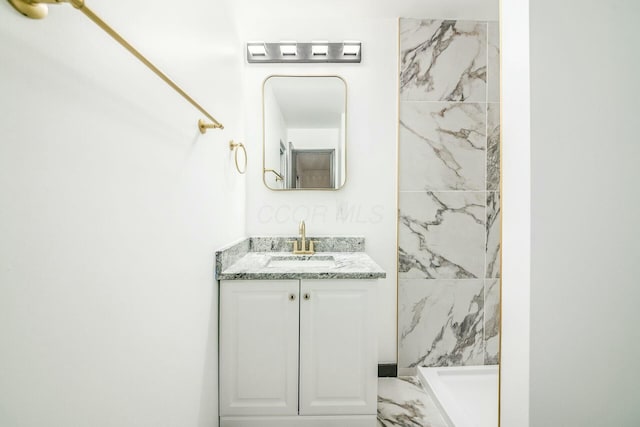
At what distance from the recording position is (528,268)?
0.78 meters

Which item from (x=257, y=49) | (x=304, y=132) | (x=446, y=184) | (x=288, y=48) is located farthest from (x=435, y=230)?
(x=257, y=49)

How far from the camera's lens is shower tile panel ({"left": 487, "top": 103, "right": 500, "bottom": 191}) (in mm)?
1950

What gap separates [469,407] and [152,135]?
205cm

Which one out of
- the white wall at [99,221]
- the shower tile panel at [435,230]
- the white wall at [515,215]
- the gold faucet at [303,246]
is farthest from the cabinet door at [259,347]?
the shower tile panel at [435,230]

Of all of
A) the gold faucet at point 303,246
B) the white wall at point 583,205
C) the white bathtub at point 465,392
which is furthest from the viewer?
the gold faucet at point 303,246

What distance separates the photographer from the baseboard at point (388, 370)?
1.92 m

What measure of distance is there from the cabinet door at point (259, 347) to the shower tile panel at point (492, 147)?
60.9 inches

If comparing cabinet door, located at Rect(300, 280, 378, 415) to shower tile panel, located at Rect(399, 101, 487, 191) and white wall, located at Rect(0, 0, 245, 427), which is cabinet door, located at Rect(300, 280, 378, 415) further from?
shower tile panel, located at Rect(399, 101, 487, 191)

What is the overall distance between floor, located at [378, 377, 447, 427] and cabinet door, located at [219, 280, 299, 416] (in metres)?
0.56

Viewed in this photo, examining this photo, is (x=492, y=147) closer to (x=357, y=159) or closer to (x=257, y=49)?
(x=357, y=159)

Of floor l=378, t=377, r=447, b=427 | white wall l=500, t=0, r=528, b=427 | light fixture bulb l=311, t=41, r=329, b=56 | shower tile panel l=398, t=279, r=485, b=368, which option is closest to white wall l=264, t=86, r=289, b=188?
light fixture bulb l=311, t=41, r=329, b=56

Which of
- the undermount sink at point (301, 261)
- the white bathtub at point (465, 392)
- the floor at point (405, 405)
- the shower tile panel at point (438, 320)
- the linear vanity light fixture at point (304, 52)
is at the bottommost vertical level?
the floor at point (405, 405)

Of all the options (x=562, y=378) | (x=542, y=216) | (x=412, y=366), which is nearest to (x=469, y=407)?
(x=412, y=366)

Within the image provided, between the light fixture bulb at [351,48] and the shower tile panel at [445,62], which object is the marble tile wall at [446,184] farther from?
the light fixture bulb at [351,48]
